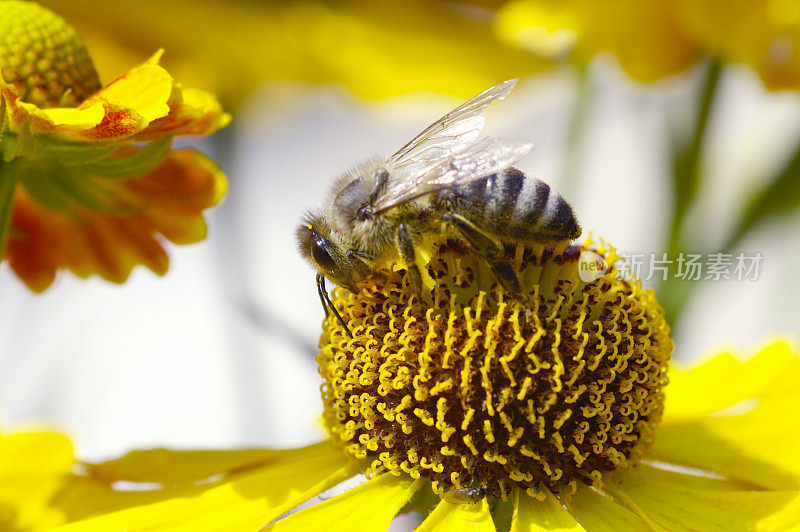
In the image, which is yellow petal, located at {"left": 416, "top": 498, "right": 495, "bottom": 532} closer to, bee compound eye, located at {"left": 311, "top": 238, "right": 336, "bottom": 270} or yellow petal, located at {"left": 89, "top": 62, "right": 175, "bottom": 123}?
bee compound eye, located at {"left": 311, "top": 238, "right": 336, "bottom": 270}

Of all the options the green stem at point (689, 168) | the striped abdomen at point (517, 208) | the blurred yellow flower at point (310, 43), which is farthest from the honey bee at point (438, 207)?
the blurred yellow flower at point (310, 43)

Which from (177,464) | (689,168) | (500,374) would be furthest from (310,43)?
(500,374)

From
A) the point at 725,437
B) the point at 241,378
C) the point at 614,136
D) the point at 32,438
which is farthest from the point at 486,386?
the point at 614,136

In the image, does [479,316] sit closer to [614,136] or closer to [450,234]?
[450,234]

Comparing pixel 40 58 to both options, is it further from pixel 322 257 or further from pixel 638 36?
pixel 638 36

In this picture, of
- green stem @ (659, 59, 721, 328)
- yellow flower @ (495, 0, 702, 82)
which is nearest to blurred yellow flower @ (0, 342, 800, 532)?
green stem @ (659, 59, 721, 328)

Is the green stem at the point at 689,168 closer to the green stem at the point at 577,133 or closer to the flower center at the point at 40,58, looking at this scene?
the green stem at the point at 577,133
